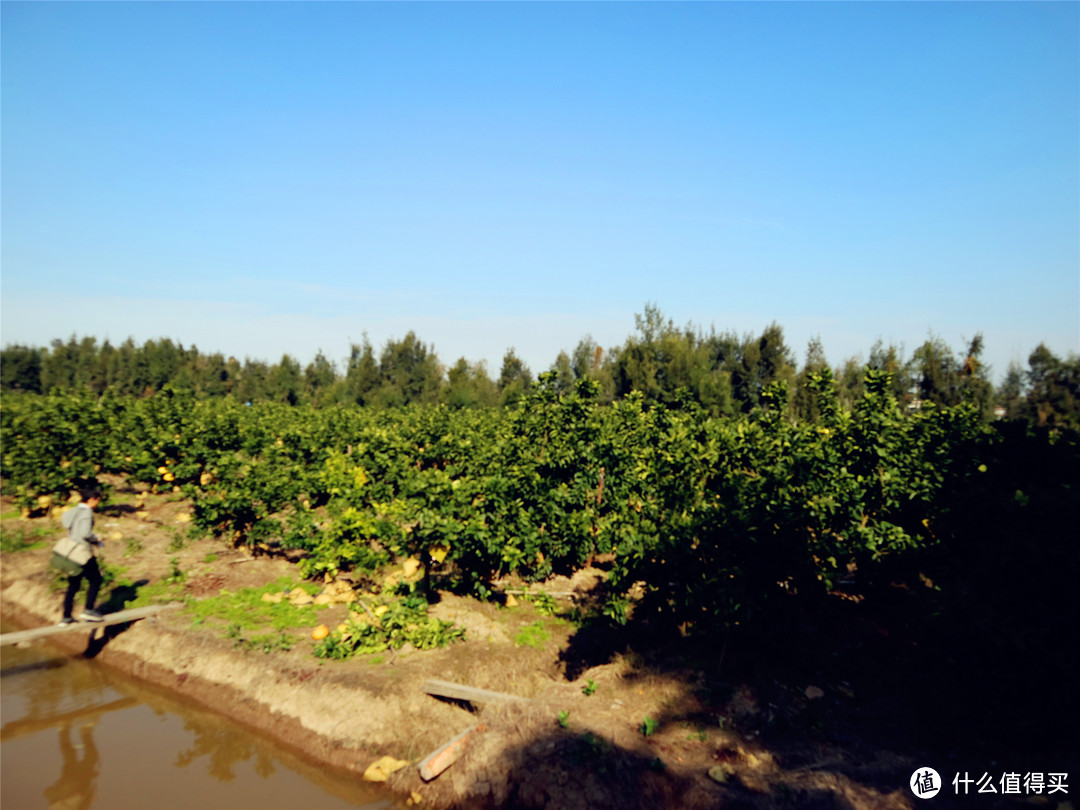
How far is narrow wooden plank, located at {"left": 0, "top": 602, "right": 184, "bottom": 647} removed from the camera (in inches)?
347

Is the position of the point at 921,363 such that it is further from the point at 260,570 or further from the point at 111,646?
the point at 111,646

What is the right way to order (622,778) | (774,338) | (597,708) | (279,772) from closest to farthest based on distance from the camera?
(622,778) < (279,772) < (597,708) < (774,338)

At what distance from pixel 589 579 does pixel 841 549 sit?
626 centimetres

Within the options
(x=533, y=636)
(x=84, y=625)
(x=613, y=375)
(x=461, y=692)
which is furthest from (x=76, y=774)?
(x=613, y=375)

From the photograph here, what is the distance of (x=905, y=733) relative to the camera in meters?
7.22

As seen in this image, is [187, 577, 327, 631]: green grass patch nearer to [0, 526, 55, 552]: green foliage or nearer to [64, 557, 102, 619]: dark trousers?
[64, 557, 102, 619]: dark trousers

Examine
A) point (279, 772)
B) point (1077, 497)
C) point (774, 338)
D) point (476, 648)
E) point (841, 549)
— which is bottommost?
point (279, 772)

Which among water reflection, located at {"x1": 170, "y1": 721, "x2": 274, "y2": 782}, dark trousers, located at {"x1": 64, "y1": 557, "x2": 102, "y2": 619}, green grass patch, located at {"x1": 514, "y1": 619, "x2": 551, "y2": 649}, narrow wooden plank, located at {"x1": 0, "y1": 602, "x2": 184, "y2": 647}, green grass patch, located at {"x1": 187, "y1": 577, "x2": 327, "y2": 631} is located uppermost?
dark trousers, located at {"x1": 64, "y1": 557, "x2": 102, "y2": 619}

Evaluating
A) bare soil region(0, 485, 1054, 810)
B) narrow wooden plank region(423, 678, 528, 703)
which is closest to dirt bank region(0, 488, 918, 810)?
bare soil region(0, 485, 1054, 810)

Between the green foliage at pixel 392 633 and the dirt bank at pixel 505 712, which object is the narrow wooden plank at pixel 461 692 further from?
the green foliage at pixel 392 633

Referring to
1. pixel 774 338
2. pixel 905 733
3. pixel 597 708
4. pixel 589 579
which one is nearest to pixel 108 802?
pixel 597 708

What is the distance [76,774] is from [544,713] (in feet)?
19.4

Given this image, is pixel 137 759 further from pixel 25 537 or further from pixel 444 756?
pixel 25 537

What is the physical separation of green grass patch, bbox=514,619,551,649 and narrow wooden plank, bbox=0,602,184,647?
6437 mm
